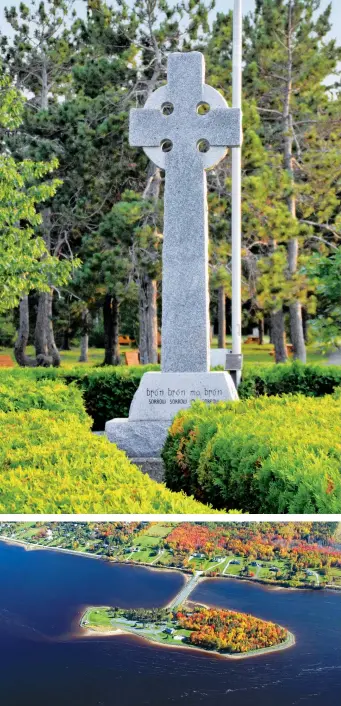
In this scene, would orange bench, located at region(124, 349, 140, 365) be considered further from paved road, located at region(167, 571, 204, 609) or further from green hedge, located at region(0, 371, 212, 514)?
Answer: paved road, located at region(167, 571, 204, 609)

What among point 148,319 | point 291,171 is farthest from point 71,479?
point 291,171

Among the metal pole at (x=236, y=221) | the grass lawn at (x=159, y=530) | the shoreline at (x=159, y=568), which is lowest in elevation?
the shoreline at (x=159, y=568)

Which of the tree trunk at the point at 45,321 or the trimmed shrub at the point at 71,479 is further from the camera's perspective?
the tree trunk at the point at 45,321

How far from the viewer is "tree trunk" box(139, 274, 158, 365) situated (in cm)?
2134

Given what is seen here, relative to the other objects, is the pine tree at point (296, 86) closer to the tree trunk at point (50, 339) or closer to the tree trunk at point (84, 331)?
the tree trunk at point (50, 339)

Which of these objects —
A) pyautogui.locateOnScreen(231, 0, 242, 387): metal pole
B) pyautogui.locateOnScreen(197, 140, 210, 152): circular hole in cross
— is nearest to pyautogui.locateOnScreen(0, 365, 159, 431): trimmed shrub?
pyautogui.locateOnScreen(231, 0, 242, 387): metal pole

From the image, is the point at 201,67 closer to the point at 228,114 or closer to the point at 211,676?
the point at 228,114

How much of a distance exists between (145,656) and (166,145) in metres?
7.67

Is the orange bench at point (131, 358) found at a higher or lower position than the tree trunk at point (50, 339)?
lower

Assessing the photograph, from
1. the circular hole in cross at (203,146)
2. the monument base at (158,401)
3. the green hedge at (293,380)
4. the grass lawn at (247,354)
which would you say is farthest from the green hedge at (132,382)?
the grass lawn at (247,354)

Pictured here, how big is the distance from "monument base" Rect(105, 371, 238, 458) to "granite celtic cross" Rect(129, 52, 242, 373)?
0.58 ft

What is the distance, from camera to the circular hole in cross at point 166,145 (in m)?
9.08

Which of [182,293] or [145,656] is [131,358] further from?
[145,656]

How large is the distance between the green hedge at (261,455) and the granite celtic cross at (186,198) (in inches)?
61.2
